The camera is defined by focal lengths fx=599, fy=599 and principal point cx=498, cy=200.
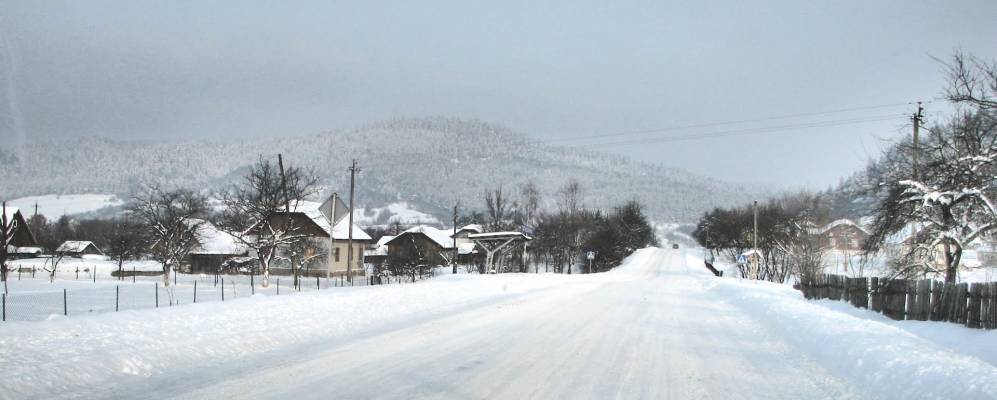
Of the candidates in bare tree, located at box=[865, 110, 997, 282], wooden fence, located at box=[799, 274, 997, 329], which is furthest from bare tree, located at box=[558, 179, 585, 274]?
bare tree, located at box=[865, 110, 997, 282]

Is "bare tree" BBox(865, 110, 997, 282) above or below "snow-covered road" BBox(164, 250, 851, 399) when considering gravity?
above

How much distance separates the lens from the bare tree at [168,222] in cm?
4875

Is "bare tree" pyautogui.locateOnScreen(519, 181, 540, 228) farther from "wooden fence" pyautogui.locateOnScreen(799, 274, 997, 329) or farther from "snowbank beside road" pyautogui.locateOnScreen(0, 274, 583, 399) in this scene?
"snowbank beside road" pyautogui.locateOnScreen(0, 274, 583, 399)

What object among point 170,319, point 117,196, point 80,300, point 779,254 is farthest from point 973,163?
point 117,196

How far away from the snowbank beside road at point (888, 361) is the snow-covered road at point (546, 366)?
41cm

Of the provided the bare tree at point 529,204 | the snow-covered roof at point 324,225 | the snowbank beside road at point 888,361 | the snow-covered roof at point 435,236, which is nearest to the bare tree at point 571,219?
the bare tree at point 529,204

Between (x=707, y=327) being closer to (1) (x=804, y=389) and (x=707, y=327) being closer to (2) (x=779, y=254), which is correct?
(1) (x=804, y=389)

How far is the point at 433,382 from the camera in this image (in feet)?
25.3

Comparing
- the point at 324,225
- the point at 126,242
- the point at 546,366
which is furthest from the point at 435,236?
the point at 546,366

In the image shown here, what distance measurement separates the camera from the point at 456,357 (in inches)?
377

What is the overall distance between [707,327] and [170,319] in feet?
39.3

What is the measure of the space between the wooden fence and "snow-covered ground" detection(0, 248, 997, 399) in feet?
2.36

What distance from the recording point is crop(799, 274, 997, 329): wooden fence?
49.1 ft

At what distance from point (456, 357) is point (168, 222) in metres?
49.3
